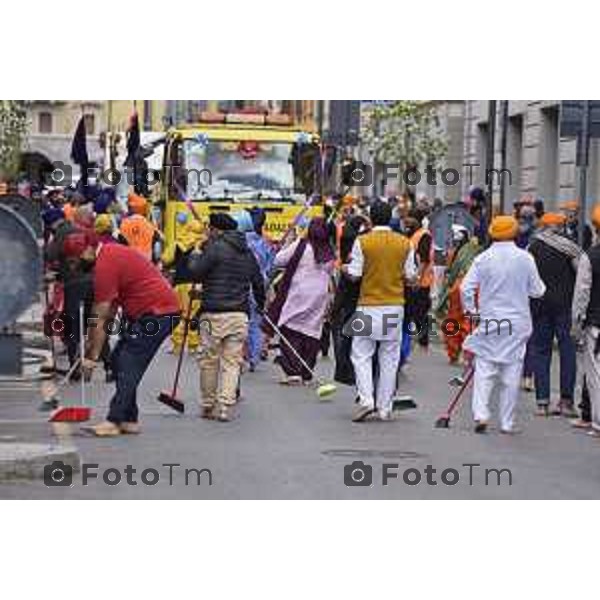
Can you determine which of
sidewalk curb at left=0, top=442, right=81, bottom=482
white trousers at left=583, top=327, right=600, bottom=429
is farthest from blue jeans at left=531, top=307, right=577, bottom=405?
sidewalk curb at left=0, top=442, right=81, bottom=482

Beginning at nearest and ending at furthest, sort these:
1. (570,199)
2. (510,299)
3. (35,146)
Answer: (510,299), (570,199), (35,146)

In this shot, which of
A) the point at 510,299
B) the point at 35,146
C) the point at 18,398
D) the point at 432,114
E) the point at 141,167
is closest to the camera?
the point at 510,299

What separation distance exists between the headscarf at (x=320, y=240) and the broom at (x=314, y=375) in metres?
0.85

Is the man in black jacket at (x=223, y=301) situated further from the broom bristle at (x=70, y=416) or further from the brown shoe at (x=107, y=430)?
the brown shoe at (x=107, y=430)

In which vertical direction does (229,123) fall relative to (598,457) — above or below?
above

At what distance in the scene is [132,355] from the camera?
13102 millimetres

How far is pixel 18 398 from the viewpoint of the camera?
15805mm

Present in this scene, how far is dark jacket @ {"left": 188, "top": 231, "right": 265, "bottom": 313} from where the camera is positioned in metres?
14.1

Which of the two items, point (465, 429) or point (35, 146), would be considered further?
point (35, 146)

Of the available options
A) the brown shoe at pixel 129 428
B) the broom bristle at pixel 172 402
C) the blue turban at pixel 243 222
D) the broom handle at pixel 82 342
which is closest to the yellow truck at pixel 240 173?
the blue turban at pixel 243 222

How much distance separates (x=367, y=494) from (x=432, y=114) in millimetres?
29017

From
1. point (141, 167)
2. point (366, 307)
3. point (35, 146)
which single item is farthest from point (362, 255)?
point (35, 146)
